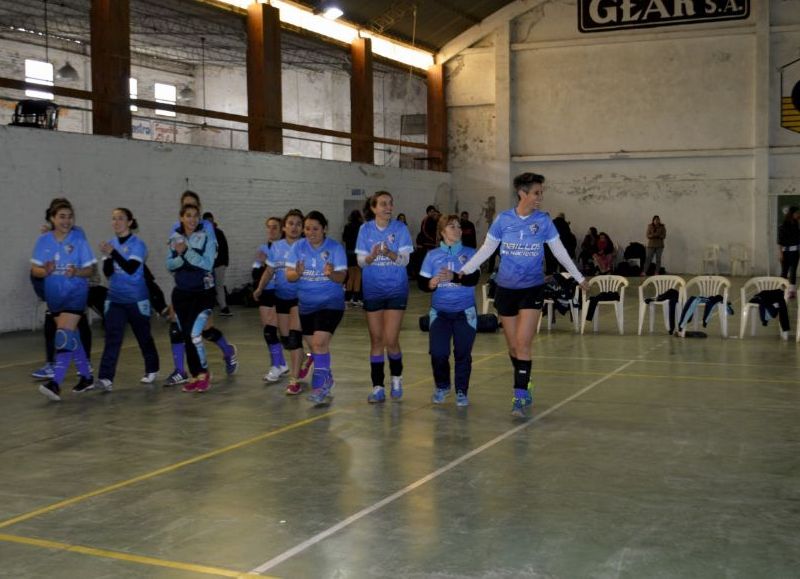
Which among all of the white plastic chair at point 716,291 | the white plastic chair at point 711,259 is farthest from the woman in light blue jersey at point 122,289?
the white plastic chair at point 711,259

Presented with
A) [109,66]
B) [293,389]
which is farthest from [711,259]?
[293,389]

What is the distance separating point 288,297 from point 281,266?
467mm

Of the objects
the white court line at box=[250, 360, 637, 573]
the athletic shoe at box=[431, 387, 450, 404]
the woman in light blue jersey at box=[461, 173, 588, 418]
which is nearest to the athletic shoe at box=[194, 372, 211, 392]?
the athletic shoe at box=[431, 387, 450, 404]

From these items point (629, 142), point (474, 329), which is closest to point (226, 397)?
point (474, 329)

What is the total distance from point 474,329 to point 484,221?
860 inches

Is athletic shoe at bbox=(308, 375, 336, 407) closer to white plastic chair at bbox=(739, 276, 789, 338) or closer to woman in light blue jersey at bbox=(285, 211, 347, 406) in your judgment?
woman in light blue jersey at bbox=(285, 211, 347, 406)

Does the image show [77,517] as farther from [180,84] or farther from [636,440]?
[180,84]

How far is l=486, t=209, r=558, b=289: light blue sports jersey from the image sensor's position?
7.79 meters

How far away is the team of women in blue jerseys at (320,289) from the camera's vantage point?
786cm

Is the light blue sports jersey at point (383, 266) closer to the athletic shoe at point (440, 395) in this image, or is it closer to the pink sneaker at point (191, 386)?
the athletic shoe at point (440, 395)

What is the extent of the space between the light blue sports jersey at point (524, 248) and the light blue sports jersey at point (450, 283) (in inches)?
18.5

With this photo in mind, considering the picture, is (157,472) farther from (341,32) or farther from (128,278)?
(341,32)

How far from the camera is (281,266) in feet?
31.0

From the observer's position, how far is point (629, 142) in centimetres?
2766
